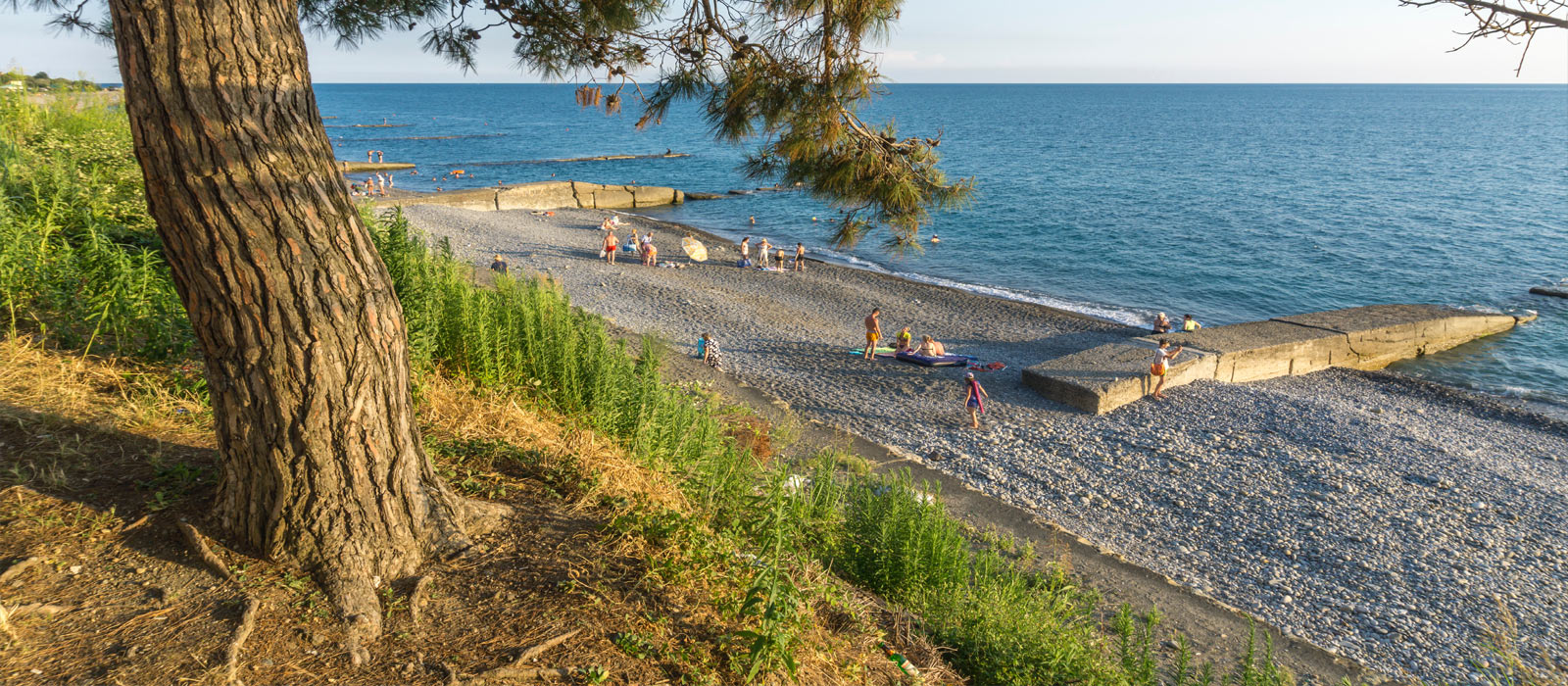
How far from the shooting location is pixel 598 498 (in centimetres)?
405

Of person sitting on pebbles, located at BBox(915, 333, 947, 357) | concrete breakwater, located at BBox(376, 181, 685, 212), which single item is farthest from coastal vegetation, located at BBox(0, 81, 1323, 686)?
concrete breakwater, located at BBox(376, 181, 685, 212)

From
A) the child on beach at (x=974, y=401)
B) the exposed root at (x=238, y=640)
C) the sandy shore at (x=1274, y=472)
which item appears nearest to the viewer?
the exposed root at (x=238, y=640)

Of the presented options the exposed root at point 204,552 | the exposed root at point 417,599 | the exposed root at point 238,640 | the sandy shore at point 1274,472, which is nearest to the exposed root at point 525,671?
the exposed root at point 417,599

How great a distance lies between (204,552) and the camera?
3068 mm

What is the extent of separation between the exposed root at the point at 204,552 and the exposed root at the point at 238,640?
0.66 feet

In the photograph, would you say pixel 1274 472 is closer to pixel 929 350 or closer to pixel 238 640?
pixel 929 350

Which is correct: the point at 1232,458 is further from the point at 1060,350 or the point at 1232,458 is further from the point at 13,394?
the point at 13,394

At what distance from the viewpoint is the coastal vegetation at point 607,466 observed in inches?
137

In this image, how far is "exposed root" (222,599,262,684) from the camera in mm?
2580

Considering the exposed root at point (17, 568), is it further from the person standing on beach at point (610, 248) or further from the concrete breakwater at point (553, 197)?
the concrete breakwater at point (553, 197)

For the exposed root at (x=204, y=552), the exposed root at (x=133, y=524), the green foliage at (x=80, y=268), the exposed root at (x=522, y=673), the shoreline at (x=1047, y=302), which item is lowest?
the shoreline at (x=1047, y=302)

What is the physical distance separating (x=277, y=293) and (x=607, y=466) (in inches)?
72.6

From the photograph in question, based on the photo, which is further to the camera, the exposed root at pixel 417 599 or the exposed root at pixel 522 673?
the exposed root at pixel 417 599

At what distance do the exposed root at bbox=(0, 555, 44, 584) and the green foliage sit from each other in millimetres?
2278
